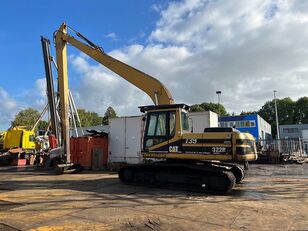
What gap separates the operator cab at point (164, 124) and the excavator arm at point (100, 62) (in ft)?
6.58

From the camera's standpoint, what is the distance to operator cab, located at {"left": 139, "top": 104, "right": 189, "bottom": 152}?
44.0ft

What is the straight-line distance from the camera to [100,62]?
62.4 ft

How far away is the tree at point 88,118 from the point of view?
88750 millimetres

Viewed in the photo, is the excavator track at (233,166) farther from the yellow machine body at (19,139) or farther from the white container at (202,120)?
the yellow machine body at (19,139)

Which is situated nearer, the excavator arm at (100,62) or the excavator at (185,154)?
the excavator at (185,154)

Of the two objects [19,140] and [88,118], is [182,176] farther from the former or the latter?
[88,118]

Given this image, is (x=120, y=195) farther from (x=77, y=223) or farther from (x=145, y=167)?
(x=77, y=223)

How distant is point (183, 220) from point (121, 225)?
4.75 ft

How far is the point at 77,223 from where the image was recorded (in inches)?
316

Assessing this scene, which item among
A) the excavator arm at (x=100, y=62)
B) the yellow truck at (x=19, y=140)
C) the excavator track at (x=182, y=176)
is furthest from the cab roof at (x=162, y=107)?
the yellow truck at (x=19, y=140)

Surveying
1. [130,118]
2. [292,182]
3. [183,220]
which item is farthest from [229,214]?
[130,118]

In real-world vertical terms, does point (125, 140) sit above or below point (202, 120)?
below

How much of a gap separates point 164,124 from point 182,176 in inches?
81.4

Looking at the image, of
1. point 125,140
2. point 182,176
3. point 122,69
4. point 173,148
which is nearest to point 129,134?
point 125,140
